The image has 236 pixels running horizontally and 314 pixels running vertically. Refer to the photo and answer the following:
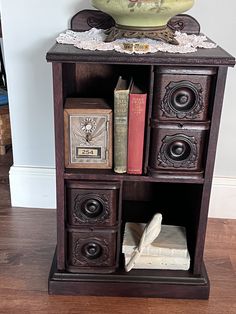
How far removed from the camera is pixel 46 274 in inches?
57.8

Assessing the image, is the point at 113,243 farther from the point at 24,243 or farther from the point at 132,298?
the point at 24,243

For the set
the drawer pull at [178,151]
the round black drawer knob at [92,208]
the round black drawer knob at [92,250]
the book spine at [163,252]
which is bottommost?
the book spine at [163,252]

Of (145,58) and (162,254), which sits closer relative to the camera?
(145,58)

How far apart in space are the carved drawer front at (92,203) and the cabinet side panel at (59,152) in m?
0.02

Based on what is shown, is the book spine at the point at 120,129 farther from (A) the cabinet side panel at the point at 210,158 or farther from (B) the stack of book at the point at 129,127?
(A) the cabinet side panel at the point at 210,158

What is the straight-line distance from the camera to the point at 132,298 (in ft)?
4.52

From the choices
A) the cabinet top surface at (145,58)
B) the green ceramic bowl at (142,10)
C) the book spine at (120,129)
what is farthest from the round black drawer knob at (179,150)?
the green ceramic bowl at (142,10)

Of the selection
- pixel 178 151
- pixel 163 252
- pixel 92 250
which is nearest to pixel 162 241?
pixel 163 252

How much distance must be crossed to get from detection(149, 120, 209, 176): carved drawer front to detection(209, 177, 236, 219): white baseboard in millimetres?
564

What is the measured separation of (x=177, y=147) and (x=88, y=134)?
253 mm

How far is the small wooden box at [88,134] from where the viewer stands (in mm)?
1210

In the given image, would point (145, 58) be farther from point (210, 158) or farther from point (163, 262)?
point (163, 262)

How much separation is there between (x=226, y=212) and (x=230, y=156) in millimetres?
250

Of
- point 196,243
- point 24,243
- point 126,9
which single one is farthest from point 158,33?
point 24,243
